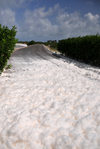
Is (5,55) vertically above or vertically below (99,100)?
above

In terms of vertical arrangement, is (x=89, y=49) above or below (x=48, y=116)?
above

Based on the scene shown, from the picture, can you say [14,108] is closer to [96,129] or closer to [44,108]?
[44,108]

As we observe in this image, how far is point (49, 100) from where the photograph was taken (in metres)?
4.82

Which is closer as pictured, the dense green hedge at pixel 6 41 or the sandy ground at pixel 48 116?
the sandy ground at pixel 48 116

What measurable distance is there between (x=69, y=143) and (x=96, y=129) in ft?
2.90

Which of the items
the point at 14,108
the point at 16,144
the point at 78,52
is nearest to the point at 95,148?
the point at 16,144

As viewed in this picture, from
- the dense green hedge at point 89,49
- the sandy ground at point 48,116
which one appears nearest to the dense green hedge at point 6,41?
the sandy ground at point 48,116

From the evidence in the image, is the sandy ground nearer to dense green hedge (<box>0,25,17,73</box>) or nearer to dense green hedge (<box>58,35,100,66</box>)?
dense green hedge (<box>0,25,17,73</box>)

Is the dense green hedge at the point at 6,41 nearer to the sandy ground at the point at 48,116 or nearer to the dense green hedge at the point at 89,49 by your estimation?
the sandy ground at the point at 48,116

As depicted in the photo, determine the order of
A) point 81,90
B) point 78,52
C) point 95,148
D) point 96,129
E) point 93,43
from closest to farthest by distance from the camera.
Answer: point 95,148 < point 96,129 < point 81,90 < point 93,43 < point 78,52

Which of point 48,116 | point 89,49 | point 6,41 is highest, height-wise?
point 6,41

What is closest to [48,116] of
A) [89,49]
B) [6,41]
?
[6,41]

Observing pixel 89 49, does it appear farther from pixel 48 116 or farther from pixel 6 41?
pixel 48 116

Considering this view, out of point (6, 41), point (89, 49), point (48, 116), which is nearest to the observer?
point (48, 116)
